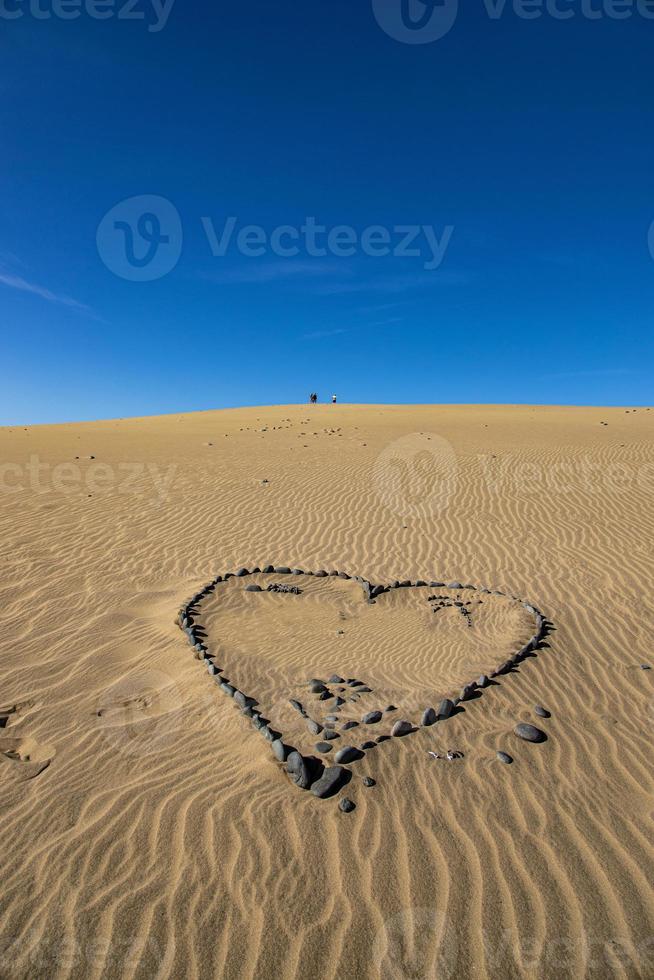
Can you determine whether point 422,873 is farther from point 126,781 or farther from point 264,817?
point 126,781

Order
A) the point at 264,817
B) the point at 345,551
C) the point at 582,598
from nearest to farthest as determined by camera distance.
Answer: the point at 264,817 → the point at 582,598 → the point at 345,551

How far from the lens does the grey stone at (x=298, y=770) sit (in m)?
3.69

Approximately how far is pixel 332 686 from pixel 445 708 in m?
1.14

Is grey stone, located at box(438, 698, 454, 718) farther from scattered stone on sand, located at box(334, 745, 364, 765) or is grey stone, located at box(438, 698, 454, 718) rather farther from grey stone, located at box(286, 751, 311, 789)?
grey stone, located at box(286, 751, 311, 789)

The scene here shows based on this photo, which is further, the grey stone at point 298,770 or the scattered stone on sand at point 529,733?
the scattered stone on sand at point 529,733

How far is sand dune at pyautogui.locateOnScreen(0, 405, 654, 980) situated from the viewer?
2.77m

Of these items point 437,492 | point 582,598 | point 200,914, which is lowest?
point 200,914

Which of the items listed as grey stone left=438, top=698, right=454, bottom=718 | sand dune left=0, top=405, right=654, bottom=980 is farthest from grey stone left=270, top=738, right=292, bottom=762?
grey stone left=438, top=698, right=454, bottom=718

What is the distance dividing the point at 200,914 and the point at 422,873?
135cm

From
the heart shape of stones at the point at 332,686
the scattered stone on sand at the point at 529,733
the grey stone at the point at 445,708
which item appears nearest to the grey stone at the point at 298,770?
the heart shape of stones at the point at 332,686

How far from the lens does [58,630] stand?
6332 mm

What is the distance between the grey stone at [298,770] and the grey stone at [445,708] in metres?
1.36

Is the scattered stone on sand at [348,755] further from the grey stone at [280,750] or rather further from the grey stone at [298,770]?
the grey stone at [280,750]

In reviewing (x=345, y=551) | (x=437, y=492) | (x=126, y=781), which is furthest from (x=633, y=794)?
(x=437, y=492)
